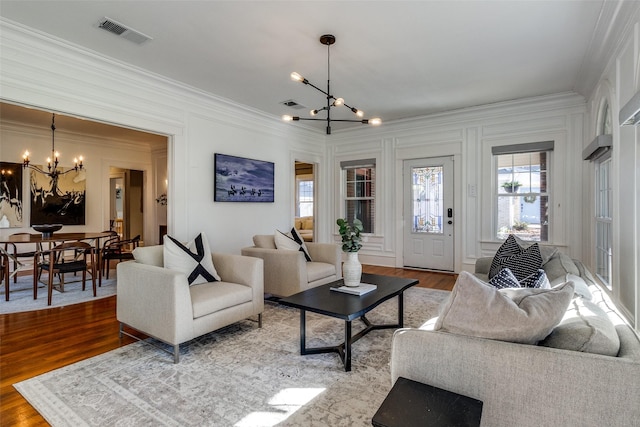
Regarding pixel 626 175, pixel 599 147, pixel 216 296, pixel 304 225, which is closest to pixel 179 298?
pixel 216 296

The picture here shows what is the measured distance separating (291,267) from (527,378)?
283cm

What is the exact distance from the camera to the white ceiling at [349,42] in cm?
278

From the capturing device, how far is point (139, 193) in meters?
9.32

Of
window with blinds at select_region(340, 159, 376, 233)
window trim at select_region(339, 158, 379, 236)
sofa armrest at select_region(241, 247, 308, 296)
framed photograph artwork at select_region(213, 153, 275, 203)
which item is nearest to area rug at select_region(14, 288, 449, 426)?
sofa armrest at select_region(241, 247, 308, 296)

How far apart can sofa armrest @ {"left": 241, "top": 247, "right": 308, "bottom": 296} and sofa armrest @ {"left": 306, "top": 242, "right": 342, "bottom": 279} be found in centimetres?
70

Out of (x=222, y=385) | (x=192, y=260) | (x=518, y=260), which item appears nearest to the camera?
(x=222, y=385)

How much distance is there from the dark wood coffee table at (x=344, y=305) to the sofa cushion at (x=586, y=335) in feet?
4.06

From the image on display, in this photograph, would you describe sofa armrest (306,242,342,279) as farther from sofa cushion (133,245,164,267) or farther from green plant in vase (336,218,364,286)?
sofa cushion (133,245,164,267)

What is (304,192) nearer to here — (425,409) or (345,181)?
(345,181)

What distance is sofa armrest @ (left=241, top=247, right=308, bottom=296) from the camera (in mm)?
3797

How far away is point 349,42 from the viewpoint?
3.33 m

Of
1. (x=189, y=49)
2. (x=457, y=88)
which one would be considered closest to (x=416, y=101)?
(x=457, y=88)

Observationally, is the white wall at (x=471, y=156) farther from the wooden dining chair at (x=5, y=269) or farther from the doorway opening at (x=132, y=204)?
the doorway opening at (x=132, y=204)

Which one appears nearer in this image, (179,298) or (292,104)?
(179,298)
